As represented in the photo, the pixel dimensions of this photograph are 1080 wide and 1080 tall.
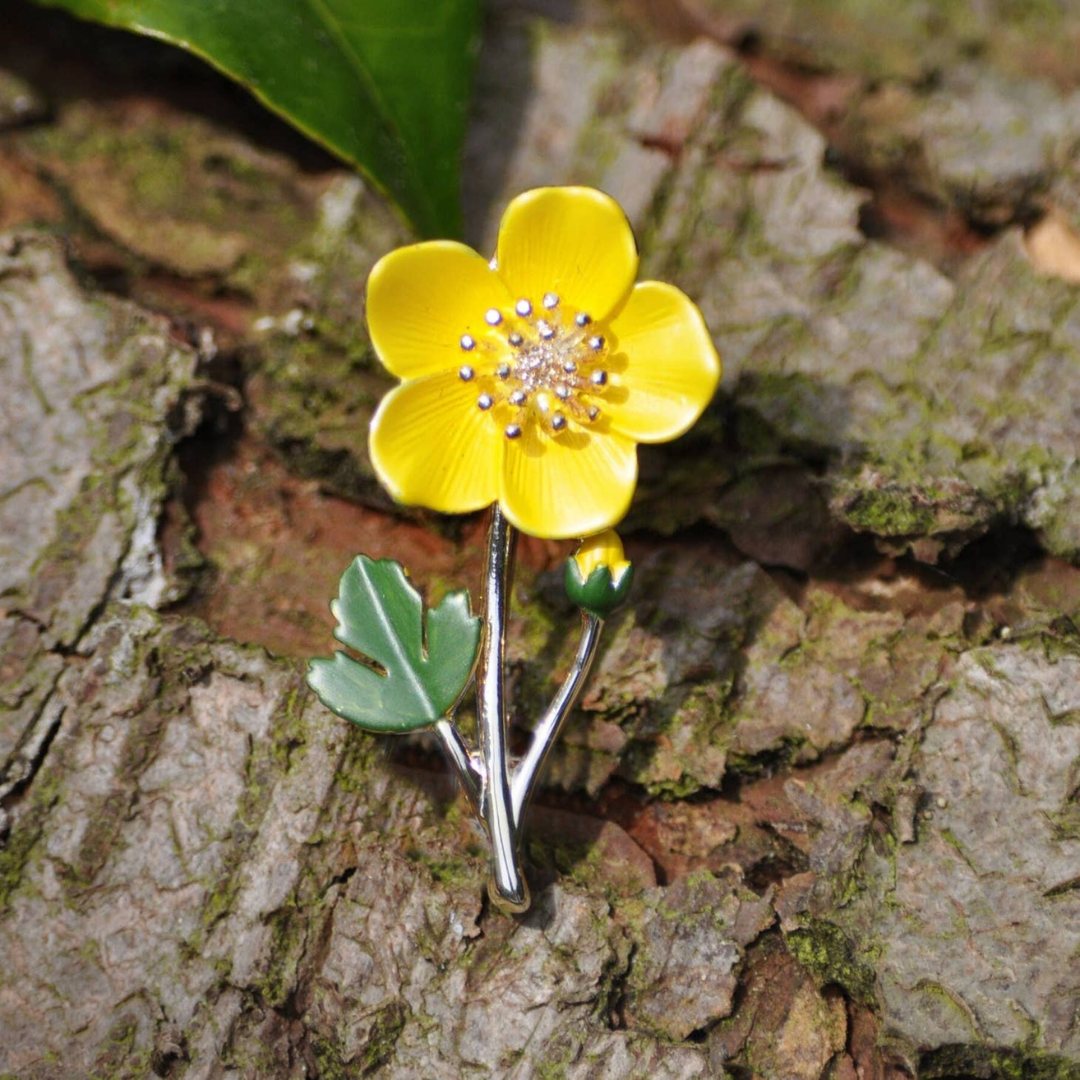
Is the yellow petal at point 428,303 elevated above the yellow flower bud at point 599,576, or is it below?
above

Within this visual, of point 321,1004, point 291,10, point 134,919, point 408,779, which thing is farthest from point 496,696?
point 291,10

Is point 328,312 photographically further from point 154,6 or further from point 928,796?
point 928,796

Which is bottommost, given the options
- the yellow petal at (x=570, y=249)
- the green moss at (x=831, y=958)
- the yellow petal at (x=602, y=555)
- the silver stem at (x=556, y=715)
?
the green moss at (x=831, y=958)

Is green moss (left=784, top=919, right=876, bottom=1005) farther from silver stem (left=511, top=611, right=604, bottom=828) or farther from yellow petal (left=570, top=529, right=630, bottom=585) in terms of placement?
yellow petal (left=570, top=529, right=630, bottom=585)

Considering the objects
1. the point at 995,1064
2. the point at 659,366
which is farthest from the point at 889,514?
the point at 995,1064

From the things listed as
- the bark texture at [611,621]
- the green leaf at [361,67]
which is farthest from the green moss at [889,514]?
the green leaf at [361,67]

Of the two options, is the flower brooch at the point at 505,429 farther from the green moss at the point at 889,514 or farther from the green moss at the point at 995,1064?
the green moss at the point at 995,1064

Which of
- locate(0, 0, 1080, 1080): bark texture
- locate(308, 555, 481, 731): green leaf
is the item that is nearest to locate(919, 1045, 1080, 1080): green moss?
locate(0, 0, 1080, 1080): bark texture
